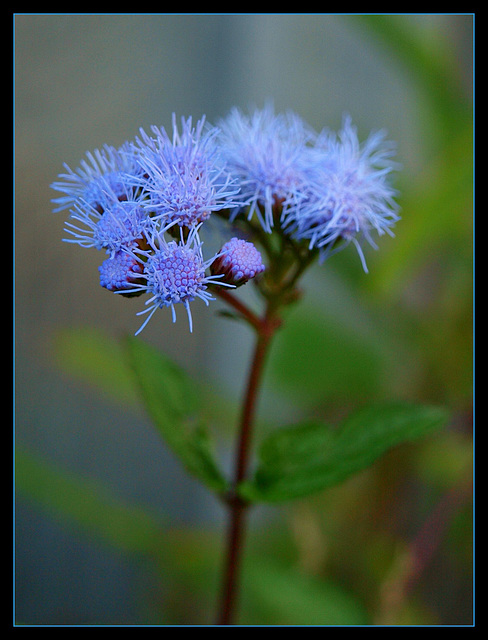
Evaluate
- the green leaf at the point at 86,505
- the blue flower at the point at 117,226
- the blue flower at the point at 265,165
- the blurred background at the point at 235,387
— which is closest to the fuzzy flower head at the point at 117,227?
the blue flower at the point at 117,226

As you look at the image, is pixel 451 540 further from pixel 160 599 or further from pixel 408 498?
pixel 160 599

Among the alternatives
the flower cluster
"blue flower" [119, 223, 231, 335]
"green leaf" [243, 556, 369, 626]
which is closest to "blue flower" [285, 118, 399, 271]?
the flower cluster


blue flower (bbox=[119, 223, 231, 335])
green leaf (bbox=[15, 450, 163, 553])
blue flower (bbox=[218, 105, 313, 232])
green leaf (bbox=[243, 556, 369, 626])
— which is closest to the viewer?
blue flower (bbox=[119, 223, 231, 335])

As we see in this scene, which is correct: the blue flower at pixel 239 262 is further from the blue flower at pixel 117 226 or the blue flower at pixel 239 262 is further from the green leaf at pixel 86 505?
the green leaf at pixel 86 505

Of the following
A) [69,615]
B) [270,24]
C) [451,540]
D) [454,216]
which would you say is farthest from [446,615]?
[270,24]

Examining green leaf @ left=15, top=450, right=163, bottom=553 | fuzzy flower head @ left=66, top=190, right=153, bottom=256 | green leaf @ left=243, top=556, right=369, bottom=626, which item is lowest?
green leaf @ left=243, top=556, right=369, bottom=626

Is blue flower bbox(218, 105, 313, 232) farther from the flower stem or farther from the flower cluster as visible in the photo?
the flower stem
